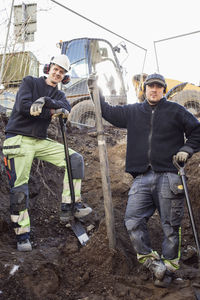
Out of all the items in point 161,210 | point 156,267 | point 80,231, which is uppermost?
point 161,210

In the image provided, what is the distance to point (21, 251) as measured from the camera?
3141 millimetres

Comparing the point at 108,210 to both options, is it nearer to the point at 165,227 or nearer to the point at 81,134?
the point at 165,227

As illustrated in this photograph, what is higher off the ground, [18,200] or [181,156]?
[181,156]

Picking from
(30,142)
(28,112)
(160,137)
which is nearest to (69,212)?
(30,142)

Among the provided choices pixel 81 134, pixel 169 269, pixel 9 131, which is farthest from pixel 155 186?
pixel 81 134

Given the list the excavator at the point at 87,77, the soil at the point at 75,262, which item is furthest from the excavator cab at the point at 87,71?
the soil at the point at 75,262

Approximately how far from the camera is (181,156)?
3047 millimetres

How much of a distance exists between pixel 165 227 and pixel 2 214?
1938 mm

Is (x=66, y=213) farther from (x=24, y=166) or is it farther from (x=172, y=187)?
(x=172, y=187)

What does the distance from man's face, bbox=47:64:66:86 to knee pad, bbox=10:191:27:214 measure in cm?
143

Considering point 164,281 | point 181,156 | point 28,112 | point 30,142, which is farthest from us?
point 30,142

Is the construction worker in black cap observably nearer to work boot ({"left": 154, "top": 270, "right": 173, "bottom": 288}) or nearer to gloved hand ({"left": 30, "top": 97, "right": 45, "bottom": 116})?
work boot ({"left": 154, "top": 270, "right": 173, "bottom": 288})

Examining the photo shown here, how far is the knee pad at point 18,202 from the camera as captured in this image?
3.27m

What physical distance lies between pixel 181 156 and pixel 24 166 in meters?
1.72
